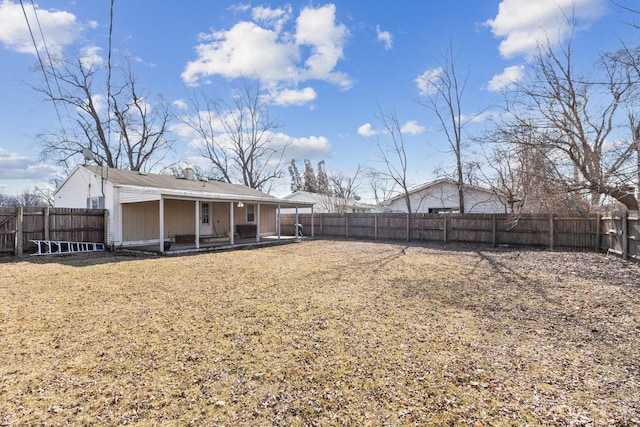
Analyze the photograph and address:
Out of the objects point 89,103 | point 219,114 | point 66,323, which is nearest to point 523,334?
point 66,323

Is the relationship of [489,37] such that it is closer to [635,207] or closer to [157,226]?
[635,207]

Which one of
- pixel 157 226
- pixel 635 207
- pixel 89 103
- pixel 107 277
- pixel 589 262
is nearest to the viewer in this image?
pixel 107 277

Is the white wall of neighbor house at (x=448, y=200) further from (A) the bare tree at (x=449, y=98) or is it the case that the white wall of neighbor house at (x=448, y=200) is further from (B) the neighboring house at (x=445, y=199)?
(A) the bare tree at (x=449, y=98)

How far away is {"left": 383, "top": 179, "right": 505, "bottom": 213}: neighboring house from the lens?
18953mm

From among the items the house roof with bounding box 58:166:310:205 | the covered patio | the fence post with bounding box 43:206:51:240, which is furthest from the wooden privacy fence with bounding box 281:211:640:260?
the fence post with bounding box 43:206:51:240

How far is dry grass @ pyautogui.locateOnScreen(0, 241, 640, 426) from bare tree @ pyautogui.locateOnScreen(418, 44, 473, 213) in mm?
12798

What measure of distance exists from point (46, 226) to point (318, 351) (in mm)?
11954

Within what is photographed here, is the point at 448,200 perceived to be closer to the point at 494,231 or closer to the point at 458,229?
the point at 458,229

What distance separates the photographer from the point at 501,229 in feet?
43.5

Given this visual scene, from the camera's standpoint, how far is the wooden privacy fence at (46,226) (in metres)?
10.0

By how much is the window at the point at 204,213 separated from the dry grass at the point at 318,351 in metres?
8.67

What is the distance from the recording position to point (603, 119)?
10.3 meters

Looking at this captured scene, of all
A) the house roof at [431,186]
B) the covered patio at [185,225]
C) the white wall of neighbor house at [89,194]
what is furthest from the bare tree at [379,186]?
the white wall of neighbor house at [89,194]

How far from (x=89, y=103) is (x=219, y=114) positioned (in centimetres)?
1005
